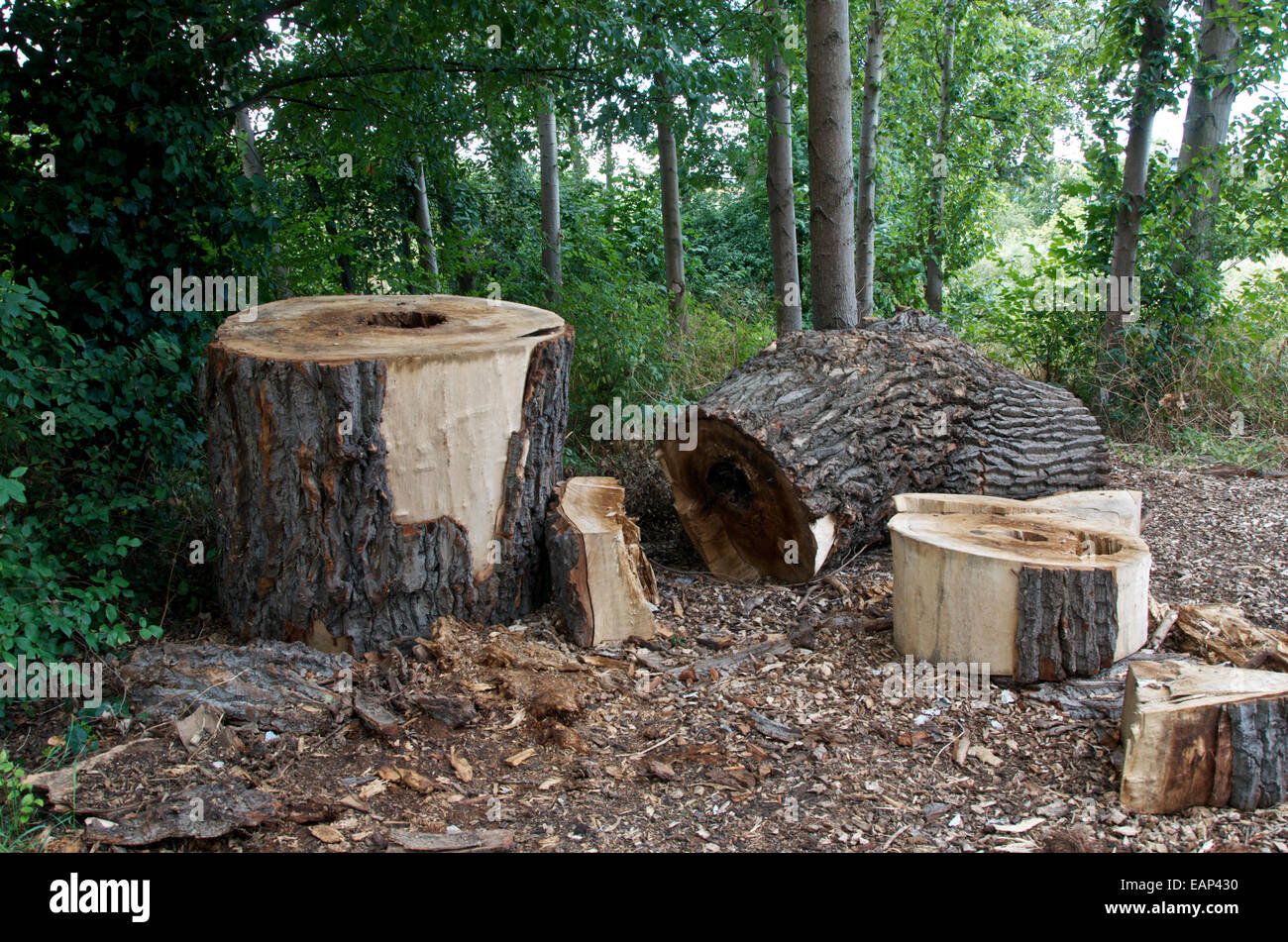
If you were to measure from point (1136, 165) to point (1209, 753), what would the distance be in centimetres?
600

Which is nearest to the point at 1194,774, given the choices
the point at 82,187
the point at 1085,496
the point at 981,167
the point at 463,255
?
the point at 1085,496

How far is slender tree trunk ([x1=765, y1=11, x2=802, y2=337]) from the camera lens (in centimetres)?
730

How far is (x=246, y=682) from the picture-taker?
345 cm

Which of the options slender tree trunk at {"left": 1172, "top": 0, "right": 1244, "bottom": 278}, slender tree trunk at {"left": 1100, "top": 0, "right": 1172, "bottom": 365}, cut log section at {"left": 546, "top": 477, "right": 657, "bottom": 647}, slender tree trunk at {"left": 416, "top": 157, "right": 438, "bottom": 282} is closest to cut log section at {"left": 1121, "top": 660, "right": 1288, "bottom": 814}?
cut log section at {"left": 546, "top": 477, "right": 657, "bottom": 647}

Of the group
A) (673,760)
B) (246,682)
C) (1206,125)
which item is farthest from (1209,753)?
(1206,125)

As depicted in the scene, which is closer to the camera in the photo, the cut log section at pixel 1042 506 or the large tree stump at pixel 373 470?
the large tree stump at pixel 373 470

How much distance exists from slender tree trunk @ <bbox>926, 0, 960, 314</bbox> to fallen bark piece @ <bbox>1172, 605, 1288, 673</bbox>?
25.1 feet

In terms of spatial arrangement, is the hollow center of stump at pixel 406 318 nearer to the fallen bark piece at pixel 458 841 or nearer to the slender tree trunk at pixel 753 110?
the fallen bark piece at pixel 458 841

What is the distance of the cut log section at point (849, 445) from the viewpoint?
15.2 ft

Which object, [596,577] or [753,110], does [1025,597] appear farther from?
[753,110]

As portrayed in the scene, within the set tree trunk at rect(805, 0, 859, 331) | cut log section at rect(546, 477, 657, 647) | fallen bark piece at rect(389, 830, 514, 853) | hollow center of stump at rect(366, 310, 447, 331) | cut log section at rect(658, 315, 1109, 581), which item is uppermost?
tree trunk at rect(805, 0, 859, 331)

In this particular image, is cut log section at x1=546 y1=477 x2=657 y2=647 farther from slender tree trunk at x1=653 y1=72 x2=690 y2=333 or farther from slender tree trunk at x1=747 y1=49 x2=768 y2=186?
slender tree trunk at x1=653 y1=72 x2=690 y2=333

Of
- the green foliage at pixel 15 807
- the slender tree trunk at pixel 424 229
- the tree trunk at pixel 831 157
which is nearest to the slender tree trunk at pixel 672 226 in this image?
the slender tree trunk at pixel 424 229

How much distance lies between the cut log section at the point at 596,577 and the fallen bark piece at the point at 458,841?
132 centimetres
